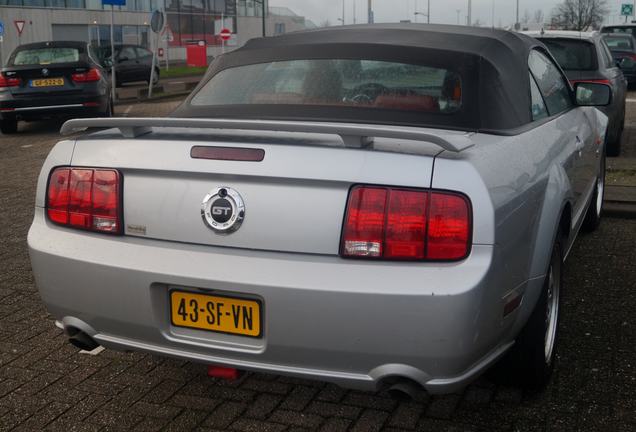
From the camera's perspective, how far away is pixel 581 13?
70.1 metres

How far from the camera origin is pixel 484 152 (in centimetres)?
281

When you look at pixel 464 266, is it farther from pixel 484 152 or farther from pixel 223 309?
pixel 223 309

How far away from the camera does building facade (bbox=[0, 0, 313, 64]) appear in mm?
44906

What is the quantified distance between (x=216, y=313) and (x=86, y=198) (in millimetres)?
689

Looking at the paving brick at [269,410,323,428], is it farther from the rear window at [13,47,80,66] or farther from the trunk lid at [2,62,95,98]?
the rear window at [13,47,80,66]

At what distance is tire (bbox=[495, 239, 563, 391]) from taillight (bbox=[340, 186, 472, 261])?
774 mm

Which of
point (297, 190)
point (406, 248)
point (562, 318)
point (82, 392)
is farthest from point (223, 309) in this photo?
point (562, 318)

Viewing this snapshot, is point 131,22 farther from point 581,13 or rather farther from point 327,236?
point 327,236

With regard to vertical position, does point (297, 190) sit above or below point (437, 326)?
above

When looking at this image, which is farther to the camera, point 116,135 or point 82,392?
point 82,392

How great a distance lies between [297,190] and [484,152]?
2.16 feet

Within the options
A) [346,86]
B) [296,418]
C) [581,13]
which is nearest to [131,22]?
[581,13]

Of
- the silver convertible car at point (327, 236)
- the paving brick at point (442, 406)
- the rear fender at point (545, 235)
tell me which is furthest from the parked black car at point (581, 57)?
the paving brick at point (442, 406)

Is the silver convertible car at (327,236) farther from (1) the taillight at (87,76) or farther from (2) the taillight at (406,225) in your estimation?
(1) the taillight at (87,76)
